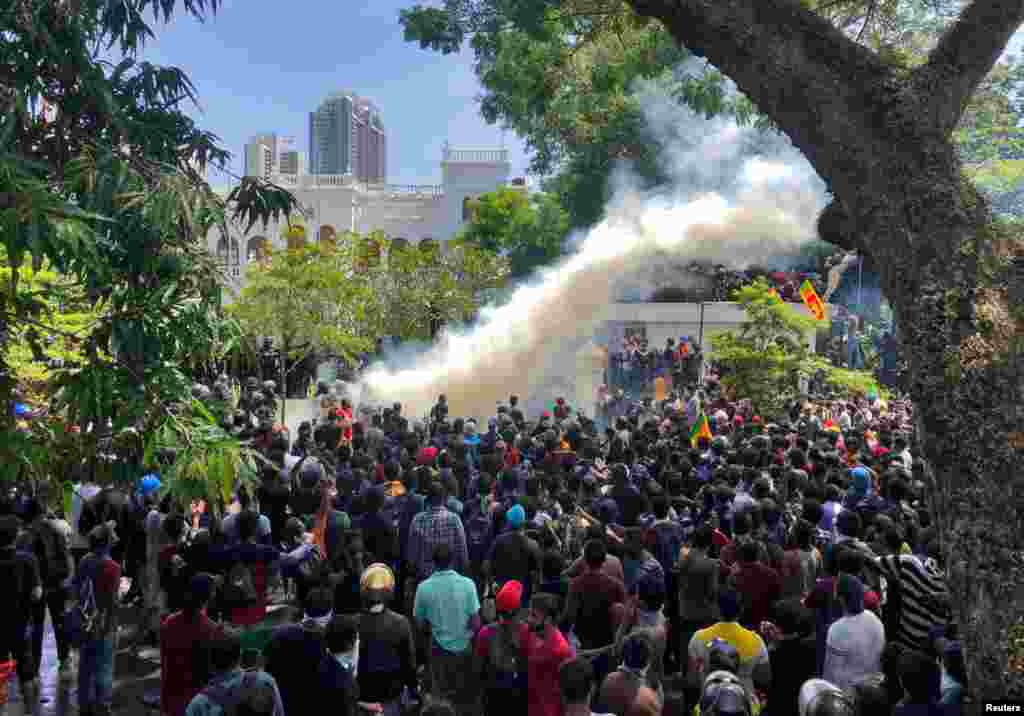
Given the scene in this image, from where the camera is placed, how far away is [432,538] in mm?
8945

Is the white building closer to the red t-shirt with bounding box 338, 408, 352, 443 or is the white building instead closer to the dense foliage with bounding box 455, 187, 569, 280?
the dense foliage with bounding box 455, 187, 569, 280

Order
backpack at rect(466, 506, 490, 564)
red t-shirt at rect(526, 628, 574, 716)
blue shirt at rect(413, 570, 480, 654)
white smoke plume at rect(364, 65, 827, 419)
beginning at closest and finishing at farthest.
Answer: red t-shirt at rect(526, 628, 574, 716)
blue shirt at rect(413, 570, 480, 654)
backpack at rect(466, 506, 490, 564)
white smoke plume at rect(364, 65, 827, 419)

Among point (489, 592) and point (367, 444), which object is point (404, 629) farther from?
point (367, 444)

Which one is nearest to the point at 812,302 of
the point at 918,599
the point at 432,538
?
the point at 432,538

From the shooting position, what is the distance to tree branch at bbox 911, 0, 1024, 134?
256 inches

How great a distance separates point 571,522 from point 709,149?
30.1 m

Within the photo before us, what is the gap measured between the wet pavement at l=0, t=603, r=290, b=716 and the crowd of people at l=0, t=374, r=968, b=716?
0.22 meters

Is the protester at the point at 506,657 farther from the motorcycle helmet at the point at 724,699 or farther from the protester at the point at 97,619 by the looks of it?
the protester at the point at 97,619

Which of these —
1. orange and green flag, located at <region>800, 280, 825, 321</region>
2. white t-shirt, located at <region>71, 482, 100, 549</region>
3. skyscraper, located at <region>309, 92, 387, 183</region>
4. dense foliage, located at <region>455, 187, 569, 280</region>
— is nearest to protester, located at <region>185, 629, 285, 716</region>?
white t-shirt, located at <region>71, 482, 100, 549</region>

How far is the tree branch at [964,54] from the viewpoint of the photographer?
6.50 metres

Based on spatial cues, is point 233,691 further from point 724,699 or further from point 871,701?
point 871,701

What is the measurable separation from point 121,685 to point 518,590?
4766 mm

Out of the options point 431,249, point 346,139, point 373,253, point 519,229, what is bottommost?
point 373,253

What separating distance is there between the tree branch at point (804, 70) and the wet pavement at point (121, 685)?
16.2 ft
